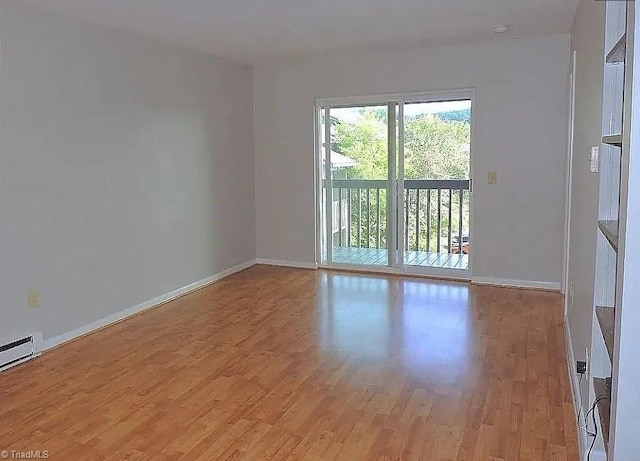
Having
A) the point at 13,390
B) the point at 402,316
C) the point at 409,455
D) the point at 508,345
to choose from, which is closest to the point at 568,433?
the point at 409,455

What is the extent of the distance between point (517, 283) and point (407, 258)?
1112mm

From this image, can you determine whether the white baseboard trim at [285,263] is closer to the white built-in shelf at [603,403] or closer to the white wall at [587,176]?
the white wall at [587,176]

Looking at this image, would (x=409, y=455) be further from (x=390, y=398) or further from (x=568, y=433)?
(x=568, y=433)

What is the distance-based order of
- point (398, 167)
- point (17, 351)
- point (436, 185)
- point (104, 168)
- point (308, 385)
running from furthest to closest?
1. point (398, 167)
2. point (436, 185)
3. point (104, 168)
4. point (17, 351)
5. point (308, 385)

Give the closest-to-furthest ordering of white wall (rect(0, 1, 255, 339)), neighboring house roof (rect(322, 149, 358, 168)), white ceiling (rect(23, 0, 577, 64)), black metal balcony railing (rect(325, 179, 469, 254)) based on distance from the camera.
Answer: white wall (rect(0, 1, 255, 339))
white ceiling (rect(23, 0, 577, 64))
black metal balcony railing (rect(325, 179, 469, 254))
neighboring house roof (rect(322, 149, 358, 168))

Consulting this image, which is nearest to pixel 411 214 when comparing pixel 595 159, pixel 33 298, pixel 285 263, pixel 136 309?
pixel 285 263

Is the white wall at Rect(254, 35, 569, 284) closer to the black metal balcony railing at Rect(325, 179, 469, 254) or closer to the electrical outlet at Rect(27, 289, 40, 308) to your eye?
the black metal balcony railing at Rect(325, 179, 469, 254)

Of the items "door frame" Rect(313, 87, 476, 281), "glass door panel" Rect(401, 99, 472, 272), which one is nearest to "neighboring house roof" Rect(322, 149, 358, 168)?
"door frame" Rect(313, 87, 476, 281)

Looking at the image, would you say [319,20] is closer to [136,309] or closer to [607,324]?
[136,309]

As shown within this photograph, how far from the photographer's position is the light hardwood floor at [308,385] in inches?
98.0

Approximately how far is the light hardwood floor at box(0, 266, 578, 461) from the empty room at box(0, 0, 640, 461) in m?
0.02

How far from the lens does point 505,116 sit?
16.8 ft

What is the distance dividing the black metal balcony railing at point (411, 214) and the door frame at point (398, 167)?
0.09 metres

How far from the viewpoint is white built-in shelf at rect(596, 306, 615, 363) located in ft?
6.27
